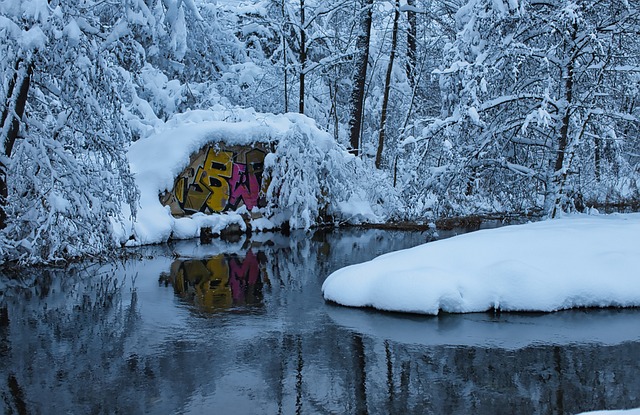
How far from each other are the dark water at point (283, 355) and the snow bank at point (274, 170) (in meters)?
6.92

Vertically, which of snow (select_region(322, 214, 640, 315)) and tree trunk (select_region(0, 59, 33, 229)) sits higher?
tree trunk (select_region(0, 59, 33, 229))

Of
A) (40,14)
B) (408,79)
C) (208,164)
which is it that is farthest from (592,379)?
(408,79)

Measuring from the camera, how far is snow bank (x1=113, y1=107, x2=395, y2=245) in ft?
60.2

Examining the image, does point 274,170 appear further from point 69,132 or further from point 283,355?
point 283,355

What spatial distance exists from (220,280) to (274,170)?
9178 millimetres

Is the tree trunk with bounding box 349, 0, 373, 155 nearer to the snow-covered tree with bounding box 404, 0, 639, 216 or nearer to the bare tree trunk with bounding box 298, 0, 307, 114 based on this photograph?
the bare tree trunk with bounding box 298, 0, 307, 114

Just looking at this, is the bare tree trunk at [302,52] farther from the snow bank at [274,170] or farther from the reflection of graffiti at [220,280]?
the reflection of graffiti at [220,280]

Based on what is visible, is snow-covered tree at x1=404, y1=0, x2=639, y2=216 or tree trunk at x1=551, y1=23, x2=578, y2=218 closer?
snow-covered tree at x1=404, y1=0, x2=639, y2=216

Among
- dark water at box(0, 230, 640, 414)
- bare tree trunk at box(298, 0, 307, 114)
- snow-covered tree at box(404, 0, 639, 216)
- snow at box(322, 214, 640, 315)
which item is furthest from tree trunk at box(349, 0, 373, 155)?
snow at box(322, 214, 640, 315)

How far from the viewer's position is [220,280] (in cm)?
1220

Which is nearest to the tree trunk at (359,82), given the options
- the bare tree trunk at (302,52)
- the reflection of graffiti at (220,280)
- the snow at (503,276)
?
the bare tree trunk at (302,52)

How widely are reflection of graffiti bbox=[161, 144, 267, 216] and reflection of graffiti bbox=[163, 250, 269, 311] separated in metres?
4.19

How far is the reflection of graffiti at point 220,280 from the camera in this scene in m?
10.5

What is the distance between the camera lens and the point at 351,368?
275 inches
